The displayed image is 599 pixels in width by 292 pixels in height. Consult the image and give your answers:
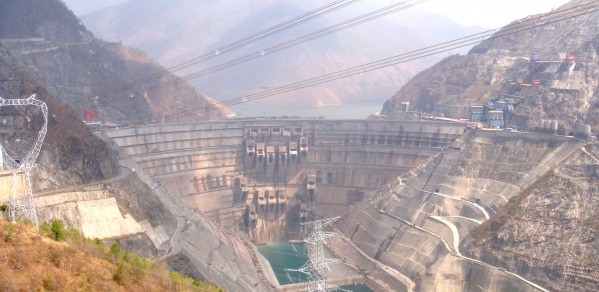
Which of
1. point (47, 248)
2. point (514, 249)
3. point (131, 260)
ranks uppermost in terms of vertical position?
point (47, 248)

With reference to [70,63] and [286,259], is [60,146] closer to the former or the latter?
[286,259]

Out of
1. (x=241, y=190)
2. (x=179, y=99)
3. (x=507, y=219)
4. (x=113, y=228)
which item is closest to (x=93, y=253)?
(x=113, y=228)

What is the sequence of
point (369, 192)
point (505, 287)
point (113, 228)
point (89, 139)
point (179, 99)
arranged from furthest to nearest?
point (179, 99)
point (369, 192)
point (89, 139)
point (113, 228)
point (505, 287)

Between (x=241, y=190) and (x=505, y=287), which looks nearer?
(x=505, y=287)

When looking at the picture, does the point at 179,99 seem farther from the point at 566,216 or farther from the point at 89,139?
the point at 566,216

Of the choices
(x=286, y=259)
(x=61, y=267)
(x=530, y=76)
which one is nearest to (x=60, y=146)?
(x=286, y=259)

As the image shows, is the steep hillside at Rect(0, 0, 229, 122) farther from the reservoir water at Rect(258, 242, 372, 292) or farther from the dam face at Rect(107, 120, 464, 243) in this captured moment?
the reservoir water at Rect(258, 242, 372, 292)

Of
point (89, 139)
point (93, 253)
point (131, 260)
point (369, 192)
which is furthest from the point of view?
point (369, 192)
